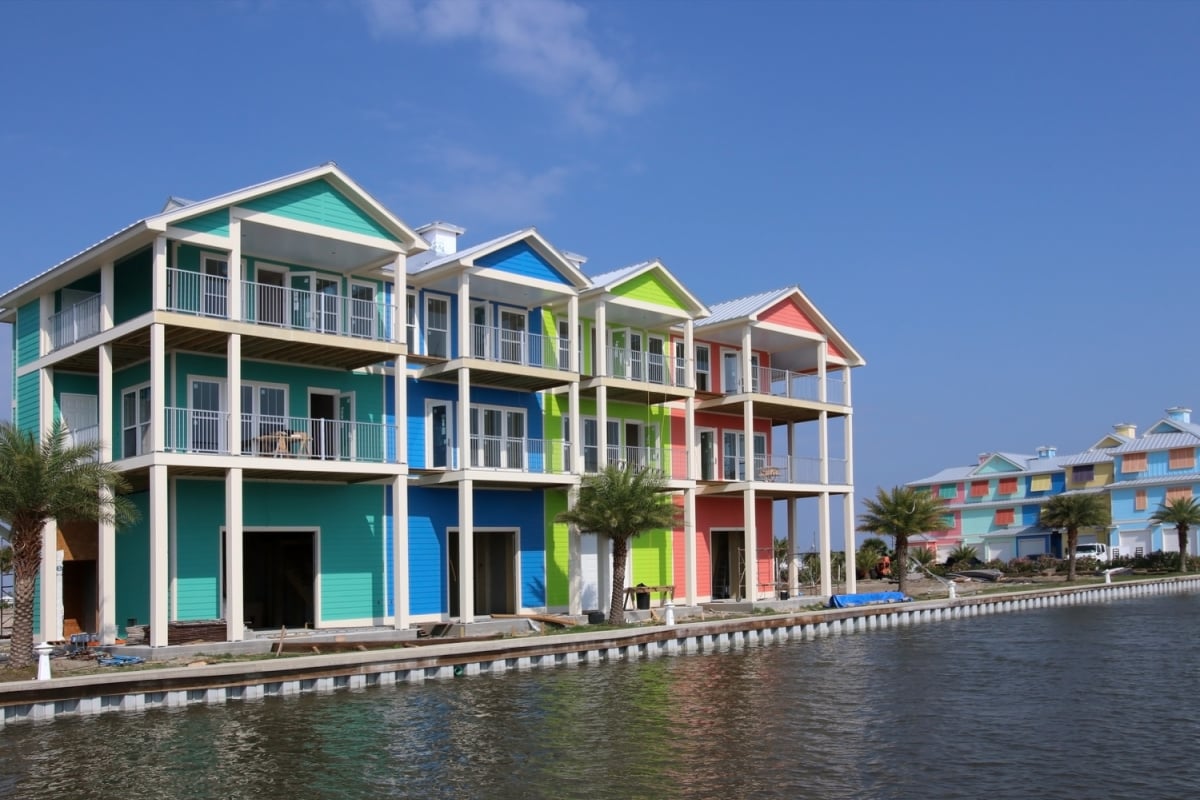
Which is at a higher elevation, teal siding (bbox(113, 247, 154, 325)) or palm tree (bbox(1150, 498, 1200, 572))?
teal siding (bbox(113, 247, 154, 325))

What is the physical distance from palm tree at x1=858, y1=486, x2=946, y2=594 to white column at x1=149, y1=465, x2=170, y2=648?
2723 cm

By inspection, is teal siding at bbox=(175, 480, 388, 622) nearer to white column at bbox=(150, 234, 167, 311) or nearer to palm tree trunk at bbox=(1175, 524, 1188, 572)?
white column at bbox=(150, 234, 167, 311)

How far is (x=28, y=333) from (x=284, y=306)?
6.83 meters

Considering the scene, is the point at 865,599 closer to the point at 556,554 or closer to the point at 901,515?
the point at 901,515

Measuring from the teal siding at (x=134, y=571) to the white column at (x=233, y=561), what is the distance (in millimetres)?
2849

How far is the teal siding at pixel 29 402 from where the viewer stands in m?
30.1

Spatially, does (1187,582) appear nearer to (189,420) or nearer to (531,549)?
(531,549)

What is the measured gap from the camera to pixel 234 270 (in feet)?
88.1

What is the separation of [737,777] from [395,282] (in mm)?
18351

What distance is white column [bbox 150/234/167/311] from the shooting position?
1016 inches

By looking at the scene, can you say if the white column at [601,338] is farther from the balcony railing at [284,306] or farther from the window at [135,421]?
the window at [135,421]

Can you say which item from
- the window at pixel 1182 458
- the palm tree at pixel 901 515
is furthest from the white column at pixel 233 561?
the window at pixel 1182 458

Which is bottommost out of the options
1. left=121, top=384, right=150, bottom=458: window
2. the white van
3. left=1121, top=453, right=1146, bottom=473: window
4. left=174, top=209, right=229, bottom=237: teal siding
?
the white van

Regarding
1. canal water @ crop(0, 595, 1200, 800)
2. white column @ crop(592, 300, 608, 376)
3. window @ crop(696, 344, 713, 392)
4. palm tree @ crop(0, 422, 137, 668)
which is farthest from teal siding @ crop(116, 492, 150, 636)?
window @ crop(696, 344, 713, 392)
